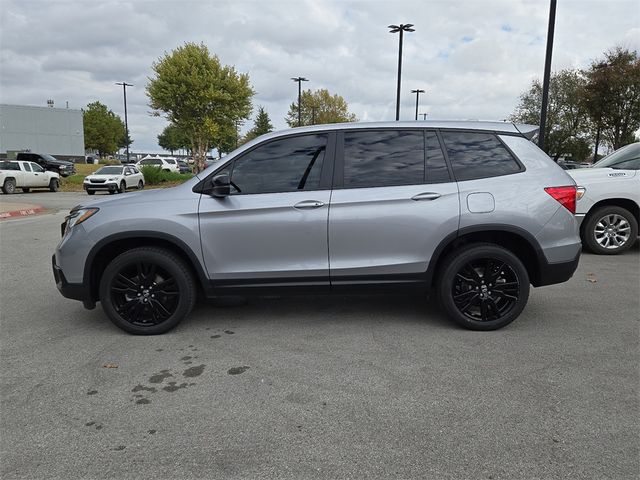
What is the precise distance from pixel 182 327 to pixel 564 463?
3209 mm

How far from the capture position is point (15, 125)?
191ft

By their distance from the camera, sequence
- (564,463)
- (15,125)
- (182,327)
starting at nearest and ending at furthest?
1. (564,463)
2. (182,327)
3. (15,125)

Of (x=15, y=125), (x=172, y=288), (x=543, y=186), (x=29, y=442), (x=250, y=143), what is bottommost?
(x=29, y=442)

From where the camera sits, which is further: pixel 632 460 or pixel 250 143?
pixel 250 143

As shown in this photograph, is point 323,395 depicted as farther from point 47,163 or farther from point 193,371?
point 47,163

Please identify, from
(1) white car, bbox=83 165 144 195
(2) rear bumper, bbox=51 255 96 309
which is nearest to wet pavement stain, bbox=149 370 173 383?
(2) rear bumper, bbox=51 255 96 309

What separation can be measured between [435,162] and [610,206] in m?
5.10

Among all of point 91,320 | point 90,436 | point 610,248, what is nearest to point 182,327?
point 91,320

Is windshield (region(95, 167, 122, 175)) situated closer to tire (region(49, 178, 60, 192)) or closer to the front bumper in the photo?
the front bumper

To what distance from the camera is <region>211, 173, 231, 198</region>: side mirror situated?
3.93 metres

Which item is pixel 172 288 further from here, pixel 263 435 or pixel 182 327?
pixel 263 435

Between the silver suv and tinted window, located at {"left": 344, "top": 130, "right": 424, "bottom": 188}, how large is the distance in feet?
0.03

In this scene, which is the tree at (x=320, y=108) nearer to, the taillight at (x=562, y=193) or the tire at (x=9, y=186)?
the tire at (x=9, y=186)

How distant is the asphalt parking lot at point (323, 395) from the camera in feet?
8.00
